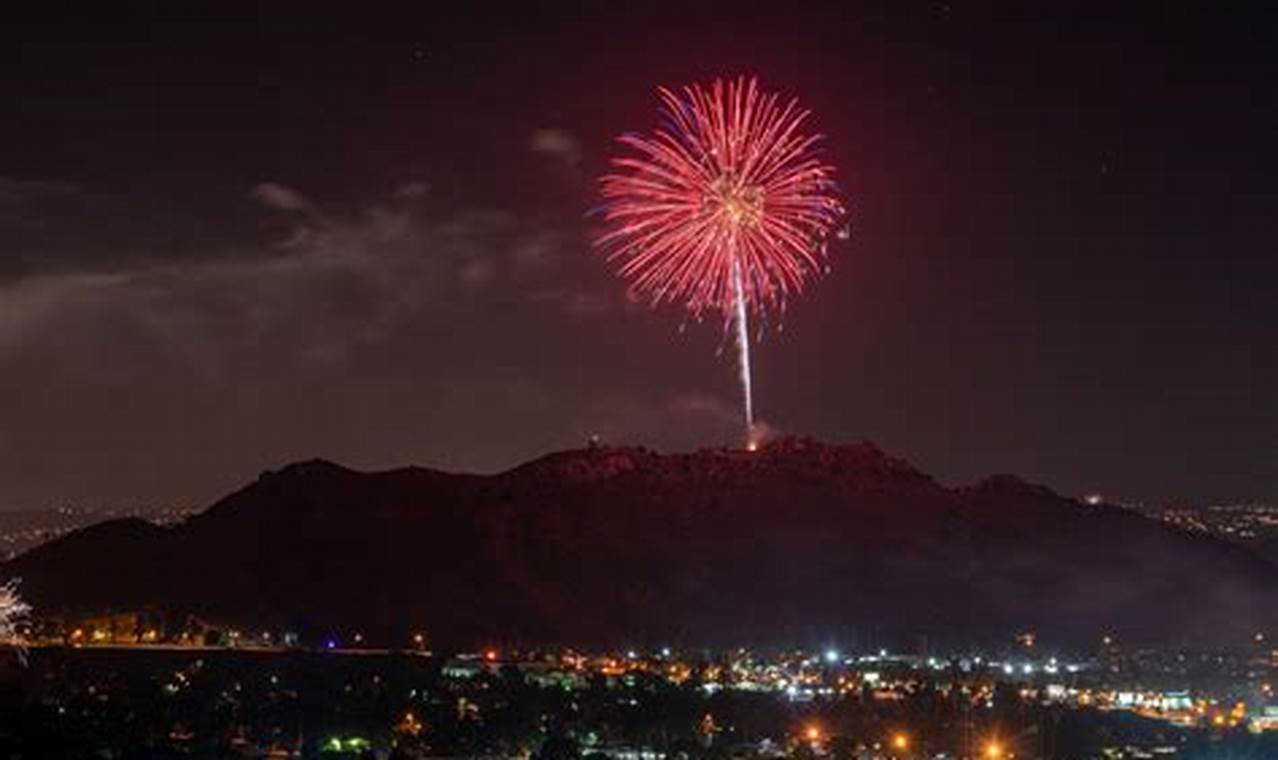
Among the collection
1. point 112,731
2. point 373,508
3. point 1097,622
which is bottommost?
point 112,731

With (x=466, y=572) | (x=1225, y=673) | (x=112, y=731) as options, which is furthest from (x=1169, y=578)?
(x=112, y=731)

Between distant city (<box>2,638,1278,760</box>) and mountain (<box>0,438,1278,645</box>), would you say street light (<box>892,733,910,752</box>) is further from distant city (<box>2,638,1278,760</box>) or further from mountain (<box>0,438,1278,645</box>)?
Result: mountain (<box>0,438,1278,645</box>)

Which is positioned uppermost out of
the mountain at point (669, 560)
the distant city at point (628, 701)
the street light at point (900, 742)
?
the mountain at point (669, 560)

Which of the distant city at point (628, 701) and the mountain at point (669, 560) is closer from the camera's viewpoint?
the distant city at point (628, 701)

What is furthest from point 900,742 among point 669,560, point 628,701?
point 669,560

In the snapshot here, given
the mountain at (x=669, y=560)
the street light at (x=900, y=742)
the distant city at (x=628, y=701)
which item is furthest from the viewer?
the mountain at (x=669, y=560)

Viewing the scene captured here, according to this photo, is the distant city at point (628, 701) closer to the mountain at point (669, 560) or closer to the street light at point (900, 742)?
the street light at point (900, 742)

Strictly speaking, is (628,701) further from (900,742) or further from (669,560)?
(669,560)

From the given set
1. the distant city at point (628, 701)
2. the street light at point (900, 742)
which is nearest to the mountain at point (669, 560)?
the distant city at point (628, 701)

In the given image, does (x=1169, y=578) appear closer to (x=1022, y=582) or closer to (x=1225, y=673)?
(x=1022, y=582)
